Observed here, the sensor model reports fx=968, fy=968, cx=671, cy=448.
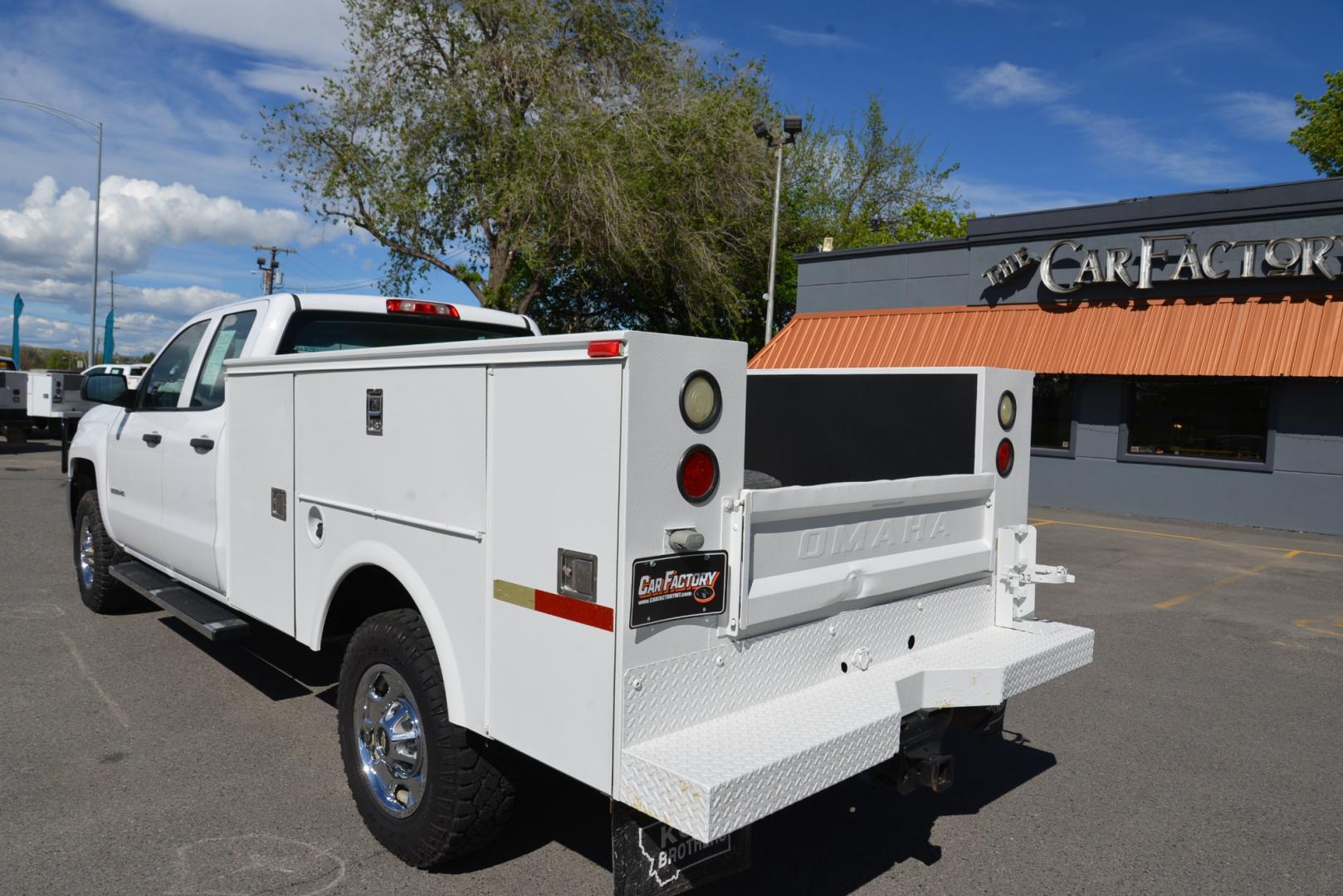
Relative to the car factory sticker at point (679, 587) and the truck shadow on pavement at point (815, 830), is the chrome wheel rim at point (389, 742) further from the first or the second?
the car factory sticker at point (679, 587)

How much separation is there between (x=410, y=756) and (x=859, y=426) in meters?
2.48

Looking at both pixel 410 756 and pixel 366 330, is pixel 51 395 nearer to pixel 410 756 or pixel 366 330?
pixel 366 330

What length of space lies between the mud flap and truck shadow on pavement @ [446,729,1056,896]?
665 mm

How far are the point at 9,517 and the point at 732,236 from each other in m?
18.0

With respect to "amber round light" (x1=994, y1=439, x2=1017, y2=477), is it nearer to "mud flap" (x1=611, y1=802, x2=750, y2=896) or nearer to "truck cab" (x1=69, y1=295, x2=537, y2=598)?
"mud flap" (x1=611, y1=802, x2=750, y2=896)

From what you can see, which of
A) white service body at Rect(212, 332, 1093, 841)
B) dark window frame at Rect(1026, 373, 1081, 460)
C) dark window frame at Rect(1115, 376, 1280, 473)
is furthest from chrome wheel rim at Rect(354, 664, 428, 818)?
dark window frame at Rect(1026, 373, 1081, 460)

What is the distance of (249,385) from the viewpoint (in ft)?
14.6

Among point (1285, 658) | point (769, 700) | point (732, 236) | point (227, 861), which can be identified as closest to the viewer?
point (769, 700)

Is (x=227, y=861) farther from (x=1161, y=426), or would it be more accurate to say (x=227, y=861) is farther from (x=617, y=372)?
(x=1161, y=426)

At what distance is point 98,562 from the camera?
6.72 metres

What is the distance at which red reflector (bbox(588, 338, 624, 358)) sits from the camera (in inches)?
99.7

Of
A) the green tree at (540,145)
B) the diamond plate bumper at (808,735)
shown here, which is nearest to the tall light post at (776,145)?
the green tree at (540,145)

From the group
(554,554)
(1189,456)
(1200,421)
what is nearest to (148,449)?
(554,554)

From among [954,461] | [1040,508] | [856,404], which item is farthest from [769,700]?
[1040,508]
